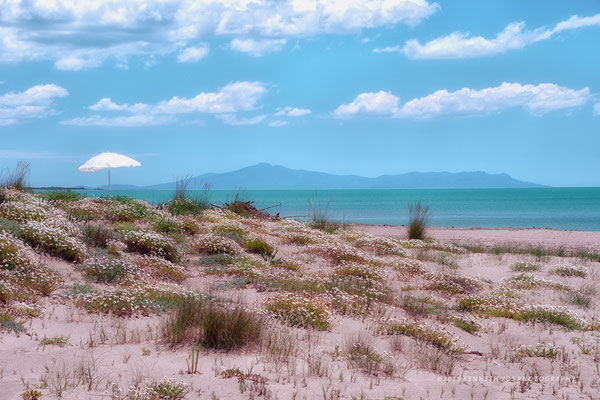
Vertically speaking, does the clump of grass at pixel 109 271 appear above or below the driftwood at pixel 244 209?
below

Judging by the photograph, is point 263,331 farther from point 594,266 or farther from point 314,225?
point 314,225

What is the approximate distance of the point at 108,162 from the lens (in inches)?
832

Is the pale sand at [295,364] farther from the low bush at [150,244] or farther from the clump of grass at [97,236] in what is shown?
the clump of grass at [97,236]

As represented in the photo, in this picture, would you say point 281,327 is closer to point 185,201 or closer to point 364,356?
point 364,356

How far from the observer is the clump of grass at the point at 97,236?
1208cm

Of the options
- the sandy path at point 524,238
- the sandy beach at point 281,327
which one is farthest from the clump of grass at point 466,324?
the sandy path at point 524,238

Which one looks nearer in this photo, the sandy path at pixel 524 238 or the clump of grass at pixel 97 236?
the clump of grass at pixel 97 236

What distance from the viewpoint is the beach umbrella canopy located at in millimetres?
20875

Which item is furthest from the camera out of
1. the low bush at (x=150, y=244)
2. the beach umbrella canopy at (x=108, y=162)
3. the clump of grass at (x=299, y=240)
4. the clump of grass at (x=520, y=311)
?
the beach umbrella canopy at (x=108, y=162)

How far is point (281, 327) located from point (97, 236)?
7.10 m

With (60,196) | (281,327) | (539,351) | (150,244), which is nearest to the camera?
(539,351)

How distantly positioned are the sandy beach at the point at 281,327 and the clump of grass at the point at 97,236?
0.10m

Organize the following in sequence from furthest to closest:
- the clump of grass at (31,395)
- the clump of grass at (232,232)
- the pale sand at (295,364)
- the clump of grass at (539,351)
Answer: the clump of grass at (232,232)
the clump of grass at (539,351)
the pale sand at (295,364)
the clump of grass at (31,395)

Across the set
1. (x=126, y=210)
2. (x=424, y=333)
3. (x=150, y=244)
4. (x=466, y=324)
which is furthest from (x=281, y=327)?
(x=126, y=210)
